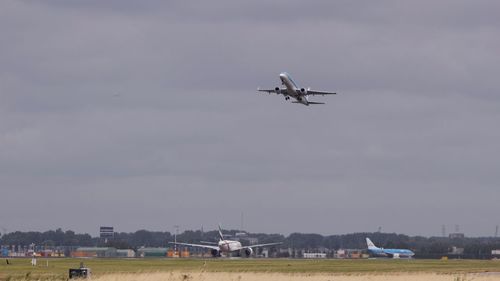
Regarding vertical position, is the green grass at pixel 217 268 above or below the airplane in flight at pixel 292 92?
below

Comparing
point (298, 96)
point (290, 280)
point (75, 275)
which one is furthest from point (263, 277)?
point (298, 96)

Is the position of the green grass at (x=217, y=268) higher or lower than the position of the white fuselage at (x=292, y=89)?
lower

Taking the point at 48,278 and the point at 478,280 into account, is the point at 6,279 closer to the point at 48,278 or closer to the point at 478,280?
the point at 48,278

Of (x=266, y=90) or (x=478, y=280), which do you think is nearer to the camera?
(x=478, y=280)

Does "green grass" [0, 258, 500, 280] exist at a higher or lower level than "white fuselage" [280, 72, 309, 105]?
lower

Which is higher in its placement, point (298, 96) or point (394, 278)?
point (298, 96)

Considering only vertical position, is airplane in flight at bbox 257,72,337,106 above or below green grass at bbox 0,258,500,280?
above

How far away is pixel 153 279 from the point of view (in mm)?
91875

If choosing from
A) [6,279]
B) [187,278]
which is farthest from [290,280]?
[6,279]

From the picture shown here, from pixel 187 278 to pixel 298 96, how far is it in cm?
5005

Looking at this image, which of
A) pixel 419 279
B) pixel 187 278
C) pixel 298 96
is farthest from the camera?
pixel 298 96

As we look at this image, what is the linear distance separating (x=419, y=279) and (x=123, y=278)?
1004 inches

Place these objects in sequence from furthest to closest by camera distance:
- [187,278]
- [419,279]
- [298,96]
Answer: [298,96]
[419,279]
[187,278]

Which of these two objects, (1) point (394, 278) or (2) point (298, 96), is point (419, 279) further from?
(2) point (298, 96)
